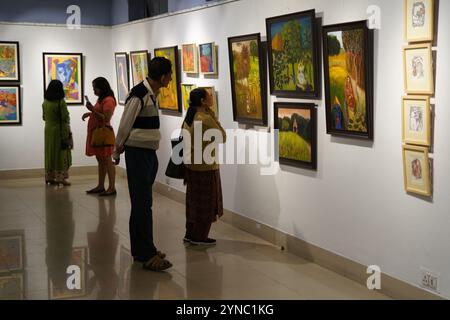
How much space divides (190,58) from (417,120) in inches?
210

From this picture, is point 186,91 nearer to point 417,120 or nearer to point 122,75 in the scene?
point 122,75

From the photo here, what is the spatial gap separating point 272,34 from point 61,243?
3718mm

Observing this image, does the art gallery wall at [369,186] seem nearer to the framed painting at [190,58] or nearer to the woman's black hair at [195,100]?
the woman's black hair at [195,100]

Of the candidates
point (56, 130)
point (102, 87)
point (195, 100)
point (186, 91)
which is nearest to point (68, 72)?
point (56, 130)

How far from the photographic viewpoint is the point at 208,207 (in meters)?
7.96

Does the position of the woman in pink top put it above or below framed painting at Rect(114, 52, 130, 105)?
below

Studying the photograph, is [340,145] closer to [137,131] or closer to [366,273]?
[366,273]

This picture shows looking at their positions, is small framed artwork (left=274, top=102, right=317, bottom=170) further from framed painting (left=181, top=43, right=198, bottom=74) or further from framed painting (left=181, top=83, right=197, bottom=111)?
framed painting (left=181, top=83, right=197, bottom=111)

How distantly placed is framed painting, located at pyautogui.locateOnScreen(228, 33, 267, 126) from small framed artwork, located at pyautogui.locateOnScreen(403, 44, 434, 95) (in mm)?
2704

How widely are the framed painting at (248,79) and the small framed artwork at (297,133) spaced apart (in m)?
0.39

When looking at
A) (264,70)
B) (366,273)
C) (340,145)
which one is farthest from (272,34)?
(366,273)

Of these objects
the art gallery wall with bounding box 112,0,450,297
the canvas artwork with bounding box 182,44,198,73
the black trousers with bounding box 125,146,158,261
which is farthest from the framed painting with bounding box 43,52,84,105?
the black trousers with bounding box 125,146,158,261

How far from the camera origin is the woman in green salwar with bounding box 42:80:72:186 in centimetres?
1230

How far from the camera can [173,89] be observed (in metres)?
11.1
